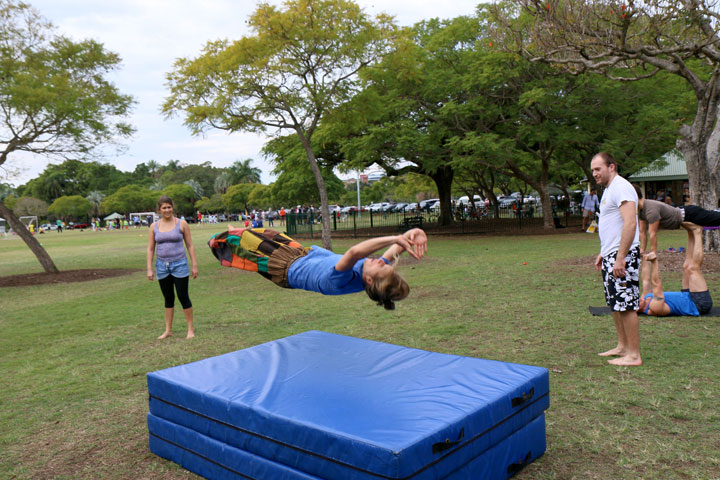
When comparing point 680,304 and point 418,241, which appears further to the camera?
point 680,304

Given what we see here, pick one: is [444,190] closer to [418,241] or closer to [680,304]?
[680,304]

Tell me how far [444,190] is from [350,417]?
28.3m

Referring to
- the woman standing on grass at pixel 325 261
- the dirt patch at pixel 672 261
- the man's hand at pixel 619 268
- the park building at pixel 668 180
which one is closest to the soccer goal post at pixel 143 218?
the park building at pixel 668 180

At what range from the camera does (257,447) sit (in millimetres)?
3510

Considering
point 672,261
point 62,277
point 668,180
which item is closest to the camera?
point 672,261

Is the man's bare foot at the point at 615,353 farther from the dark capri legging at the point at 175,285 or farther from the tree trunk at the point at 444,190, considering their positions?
the tree trunk at the point at 444,190

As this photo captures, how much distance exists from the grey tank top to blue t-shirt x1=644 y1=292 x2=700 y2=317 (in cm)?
669

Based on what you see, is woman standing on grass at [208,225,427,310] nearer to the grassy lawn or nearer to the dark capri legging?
the dark capri legging

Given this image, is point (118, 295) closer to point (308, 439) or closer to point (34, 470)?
point (34, 470)

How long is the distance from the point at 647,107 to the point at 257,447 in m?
22.9

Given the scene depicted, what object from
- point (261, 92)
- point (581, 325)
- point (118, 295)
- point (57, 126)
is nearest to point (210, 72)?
point (261, 92)

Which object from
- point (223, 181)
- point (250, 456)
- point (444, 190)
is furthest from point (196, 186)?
point (250, 456)

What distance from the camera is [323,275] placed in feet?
15.8

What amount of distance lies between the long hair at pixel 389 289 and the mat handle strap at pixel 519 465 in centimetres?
148
